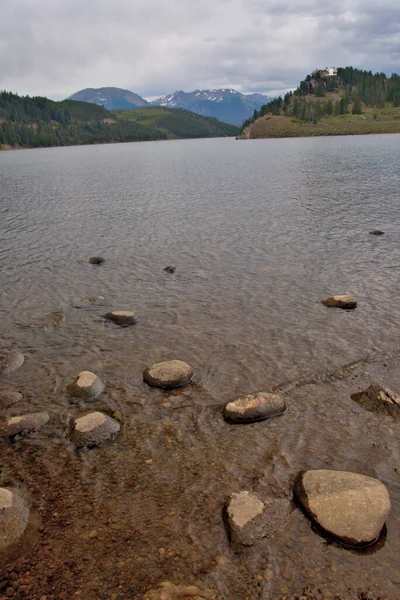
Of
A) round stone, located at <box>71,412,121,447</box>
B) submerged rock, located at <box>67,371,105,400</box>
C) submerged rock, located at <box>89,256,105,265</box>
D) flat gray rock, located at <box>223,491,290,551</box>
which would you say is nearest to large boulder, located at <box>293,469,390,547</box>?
flat gray rock, located at <box>223,491,290,551</box>

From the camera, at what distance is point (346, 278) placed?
23.1 metres

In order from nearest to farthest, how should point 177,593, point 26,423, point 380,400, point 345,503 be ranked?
point 177,593 < point 345,503 < point 26,423 < point 380,400

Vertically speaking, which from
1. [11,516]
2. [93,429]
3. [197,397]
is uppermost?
[11,516]

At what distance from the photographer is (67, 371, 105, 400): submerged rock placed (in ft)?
43.5

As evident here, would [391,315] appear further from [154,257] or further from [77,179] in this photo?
[77,179]

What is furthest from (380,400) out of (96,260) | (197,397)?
(96,260)

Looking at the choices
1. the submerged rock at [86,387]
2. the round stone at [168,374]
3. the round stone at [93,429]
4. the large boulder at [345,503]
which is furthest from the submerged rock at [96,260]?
the large boulder at [345,503]

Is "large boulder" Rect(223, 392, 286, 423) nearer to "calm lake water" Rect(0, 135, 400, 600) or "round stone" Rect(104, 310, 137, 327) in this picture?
"calm lake water" Rect(0, 135, 400, 600)

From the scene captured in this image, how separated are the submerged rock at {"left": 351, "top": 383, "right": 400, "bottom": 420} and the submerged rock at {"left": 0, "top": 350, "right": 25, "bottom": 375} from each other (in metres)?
12.3

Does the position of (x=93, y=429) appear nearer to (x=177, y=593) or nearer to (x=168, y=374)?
(x=168, y=374)

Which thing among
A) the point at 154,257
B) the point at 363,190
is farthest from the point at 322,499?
the point at 363,190

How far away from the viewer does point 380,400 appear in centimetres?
1217

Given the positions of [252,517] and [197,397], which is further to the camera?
[197,397]

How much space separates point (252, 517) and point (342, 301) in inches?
513
